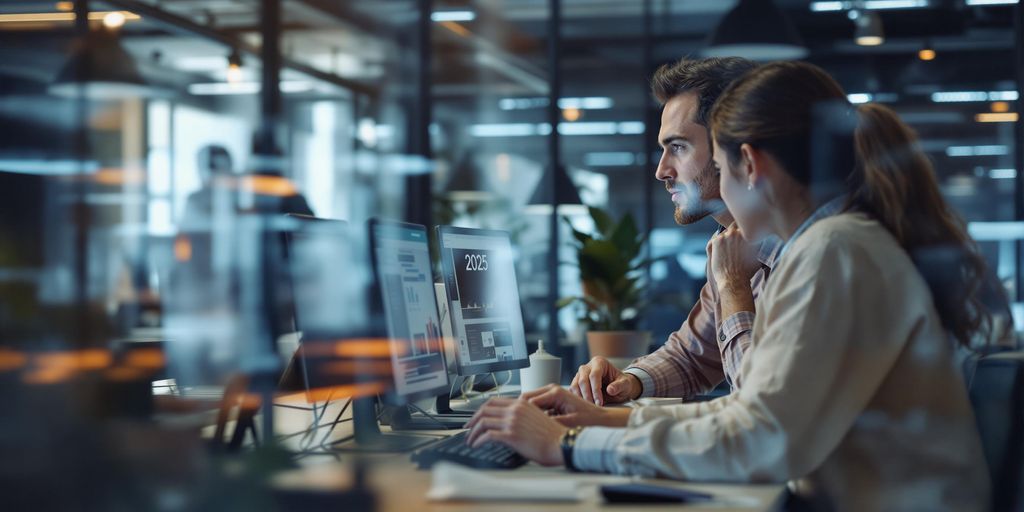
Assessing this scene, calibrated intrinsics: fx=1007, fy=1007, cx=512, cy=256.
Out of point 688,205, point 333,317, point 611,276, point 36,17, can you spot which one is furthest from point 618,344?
point 36,17

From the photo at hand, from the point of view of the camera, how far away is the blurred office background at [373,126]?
153 inches

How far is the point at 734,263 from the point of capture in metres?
2.31

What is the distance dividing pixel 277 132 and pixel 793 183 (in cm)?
327

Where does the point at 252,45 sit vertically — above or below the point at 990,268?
above

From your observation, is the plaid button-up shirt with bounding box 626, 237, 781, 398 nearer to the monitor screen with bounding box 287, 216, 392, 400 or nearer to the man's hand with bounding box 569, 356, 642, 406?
the man's hand with bounding box 569, 356, 642, 406

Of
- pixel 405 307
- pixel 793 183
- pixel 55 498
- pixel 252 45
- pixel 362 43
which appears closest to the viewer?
pixel 793 183

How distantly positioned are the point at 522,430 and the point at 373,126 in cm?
384

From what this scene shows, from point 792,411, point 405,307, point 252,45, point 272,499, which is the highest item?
point 252,45

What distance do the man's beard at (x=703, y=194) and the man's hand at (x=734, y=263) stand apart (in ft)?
0.75

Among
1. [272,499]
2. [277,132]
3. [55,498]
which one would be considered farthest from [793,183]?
[277,132]

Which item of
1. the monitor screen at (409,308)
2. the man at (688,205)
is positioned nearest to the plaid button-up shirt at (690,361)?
the man at (688,205)

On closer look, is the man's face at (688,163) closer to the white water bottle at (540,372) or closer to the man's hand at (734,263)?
the man's hand at (734,263)

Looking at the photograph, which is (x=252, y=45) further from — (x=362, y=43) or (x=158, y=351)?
(x=158, y=351)

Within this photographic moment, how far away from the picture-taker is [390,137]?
5391 millimetres
